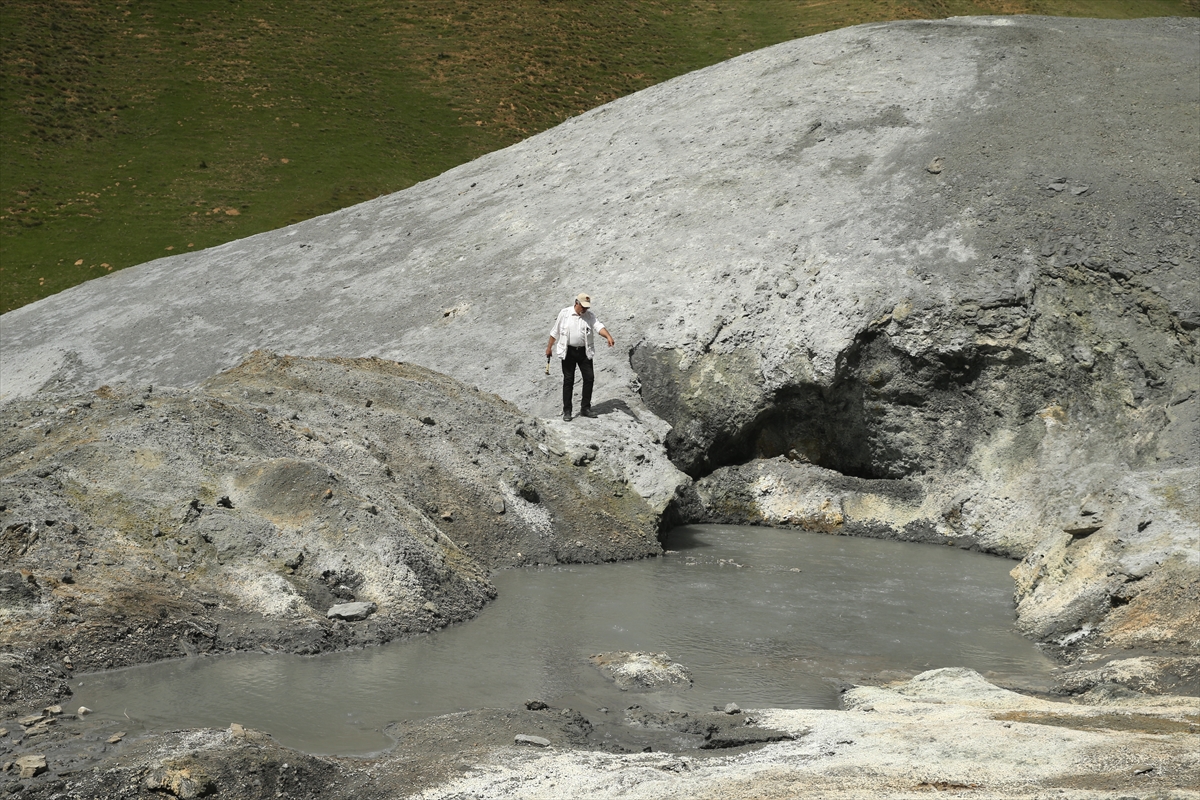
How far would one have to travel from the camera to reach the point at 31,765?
6148mm

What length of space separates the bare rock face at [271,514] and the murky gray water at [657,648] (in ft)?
1.27

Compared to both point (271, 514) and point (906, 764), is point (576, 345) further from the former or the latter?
point (906, 764)

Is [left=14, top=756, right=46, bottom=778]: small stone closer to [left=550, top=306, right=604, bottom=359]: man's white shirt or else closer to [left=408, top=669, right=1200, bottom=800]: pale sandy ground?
[left=408, top=669, right=1200, bottom=800]: pale sandy ground

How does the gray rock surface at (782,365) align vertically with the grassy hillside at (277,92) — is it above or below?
below

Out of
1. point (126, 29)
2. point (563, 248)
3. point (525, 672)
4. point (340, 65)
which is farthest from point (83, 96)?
point (525, 672)

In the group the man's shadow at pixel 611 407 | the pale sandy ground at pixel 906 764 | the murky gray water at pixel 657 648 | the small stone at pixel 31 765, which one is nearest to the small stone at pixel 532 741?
the pale sandy ground at pixel 906 764

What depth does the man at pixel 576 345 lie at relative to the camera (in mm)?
14539

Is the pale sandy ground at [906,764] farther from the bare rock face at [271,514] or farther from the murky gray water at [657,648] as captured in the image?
the bare rock face at [271,514]

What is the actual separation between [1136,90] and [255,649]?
16.6 meters

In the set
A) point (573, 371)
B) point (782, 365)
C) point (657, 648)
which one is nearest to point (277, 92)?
point (573, 371)

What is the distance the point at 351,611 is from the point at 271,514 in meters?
1.46

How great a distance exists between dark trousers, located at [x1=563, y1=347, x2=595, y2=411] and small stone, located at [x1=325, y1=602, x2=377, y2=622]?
17.6 ft

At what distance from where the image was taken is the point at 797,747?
23.4ft

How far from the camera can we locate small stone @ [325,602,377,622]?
952cm
